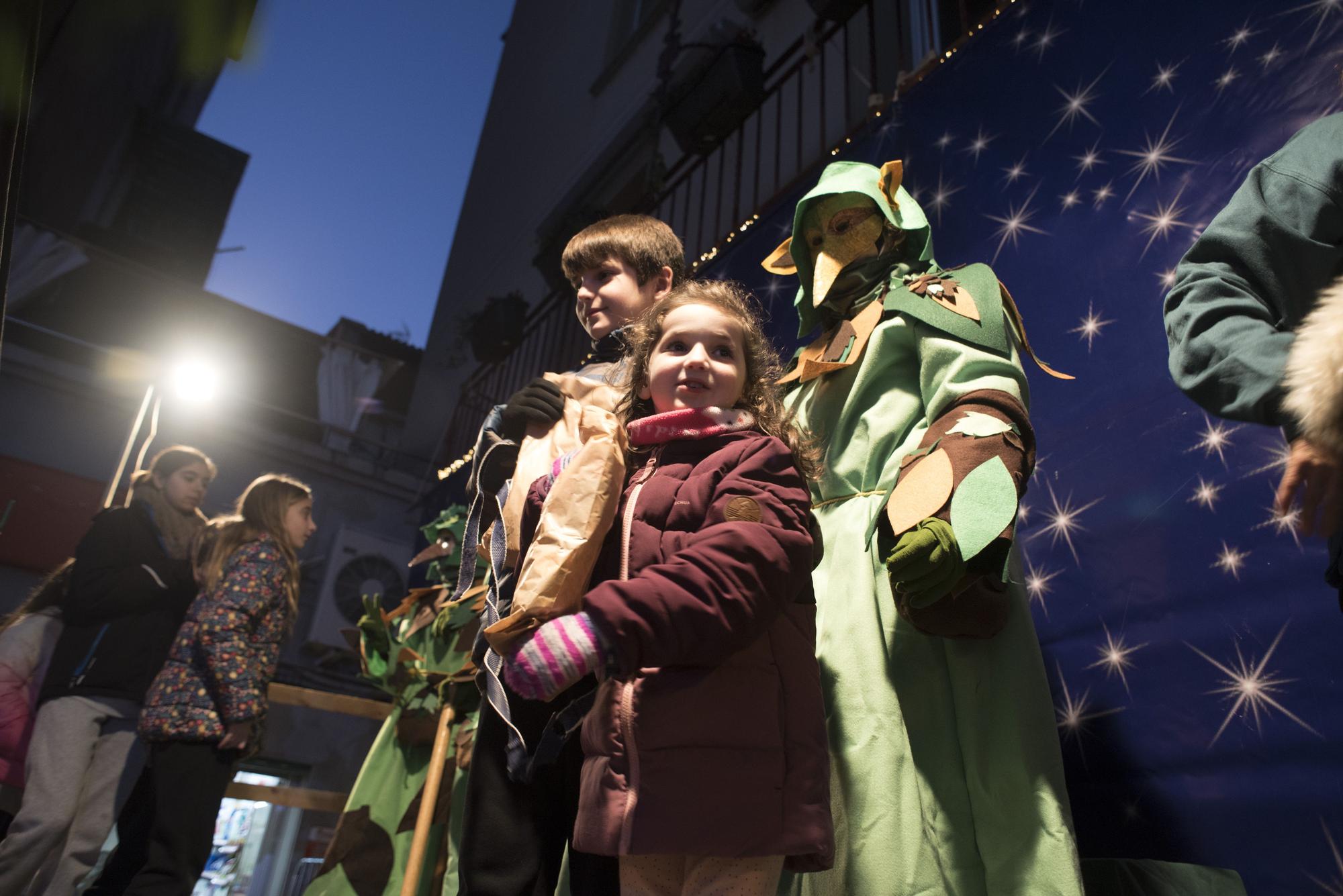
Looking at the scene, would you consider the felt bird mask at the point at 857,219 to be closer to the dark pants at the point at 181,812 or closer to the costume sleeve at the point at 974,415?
the costume sleeve at the point at 974,415

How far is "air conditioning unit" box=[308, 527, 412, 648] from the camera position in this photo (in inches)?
310

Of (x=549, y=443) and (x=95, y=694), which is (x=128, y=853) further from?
(x=549, y=443)

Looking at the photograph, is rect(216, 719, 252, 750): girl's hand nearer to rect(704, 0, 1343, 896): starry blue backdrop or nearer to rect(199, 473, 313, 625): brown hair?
rect(199, 473, 313, 625): brown hair

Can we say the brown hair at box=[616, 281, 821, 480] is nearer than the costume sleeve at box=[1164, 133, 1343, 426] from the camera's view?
No

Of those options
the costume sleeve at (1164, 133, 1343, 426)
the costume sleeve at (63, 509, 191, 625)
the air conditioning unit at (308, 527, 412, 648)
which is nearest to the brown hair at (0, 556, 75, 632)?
the costume sleeve at (63, 509, 191, 625)

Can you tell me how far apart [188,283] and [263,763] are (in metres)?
5.47

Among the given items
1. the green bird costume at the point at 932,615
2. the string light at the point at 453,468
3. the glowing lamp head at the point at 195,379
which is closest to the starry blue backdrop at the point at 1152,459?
the green bird costume at the point at 932,615

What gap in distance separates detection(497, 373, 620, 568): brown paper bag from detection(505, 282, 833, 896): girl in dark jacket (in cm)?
21

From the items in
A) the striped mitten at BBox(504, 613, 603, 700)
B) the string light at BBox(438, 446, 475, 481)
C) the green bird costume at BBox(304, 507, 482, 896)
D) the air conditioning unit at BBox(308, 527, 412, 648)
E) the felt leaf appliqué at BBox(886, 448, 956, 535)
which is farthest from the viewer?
the air conditioning unit at BBox(308, 527, 412, 648)

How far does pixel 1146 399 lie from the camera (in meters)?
1.81

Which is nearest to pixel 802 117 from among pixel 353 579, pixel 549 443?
pixel 549 443

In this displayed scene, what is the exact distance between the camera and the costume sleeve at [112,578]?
2641 mm

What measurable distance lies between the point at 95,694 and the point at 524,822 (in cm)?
184

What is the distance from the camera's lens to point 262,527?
2.76m
